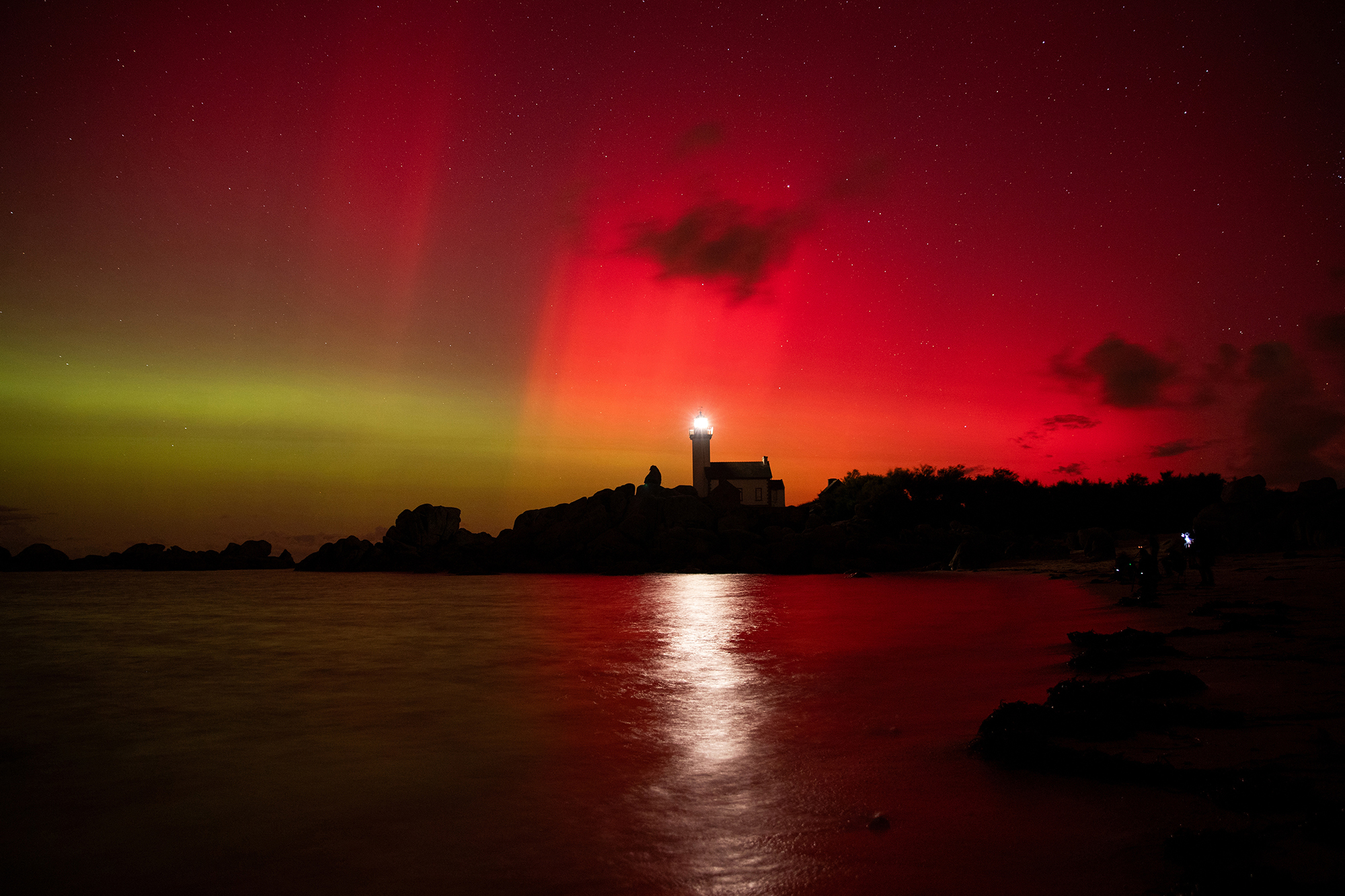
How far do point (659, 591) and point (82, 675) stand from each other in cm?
2158

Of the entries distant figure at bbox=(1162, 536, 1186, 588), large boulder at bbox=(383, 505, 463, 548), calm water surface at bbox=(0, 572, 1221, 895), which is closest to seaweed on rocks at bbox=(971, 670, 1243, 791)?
calm water surface at bbox=(0, 572, 1221, 895)

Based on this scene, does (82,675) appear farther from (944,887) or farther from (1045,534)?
(1045,534)

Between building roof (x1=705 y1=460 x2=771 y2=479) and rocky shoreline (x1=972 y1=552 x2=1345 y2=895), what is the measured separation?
6660cm

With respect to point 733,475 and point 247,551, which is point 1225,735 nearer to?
point 733,475

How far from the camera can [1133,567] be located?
18109 mm

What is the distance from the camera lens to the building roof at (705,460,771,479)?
77000 mm

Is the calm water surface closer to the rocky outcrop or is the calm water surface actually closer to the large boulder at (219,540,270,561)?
the rocky outcrop

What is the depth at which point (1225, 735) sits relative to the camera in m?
5.25

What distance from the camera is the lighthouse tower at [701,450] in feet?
253

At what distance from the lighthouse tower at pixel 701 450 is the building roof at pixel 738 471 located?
69 cm

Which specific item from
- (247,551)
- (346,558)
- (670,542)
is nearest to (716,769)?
(670,542)

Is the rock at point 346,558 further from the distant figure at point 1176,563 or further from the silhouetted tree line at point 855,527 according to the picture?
the distant figure at point 1176,563

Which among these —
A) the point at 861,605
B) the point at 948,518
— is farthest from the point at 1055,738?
the point at 948,518

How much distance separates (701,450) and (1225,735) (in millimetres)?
74152
